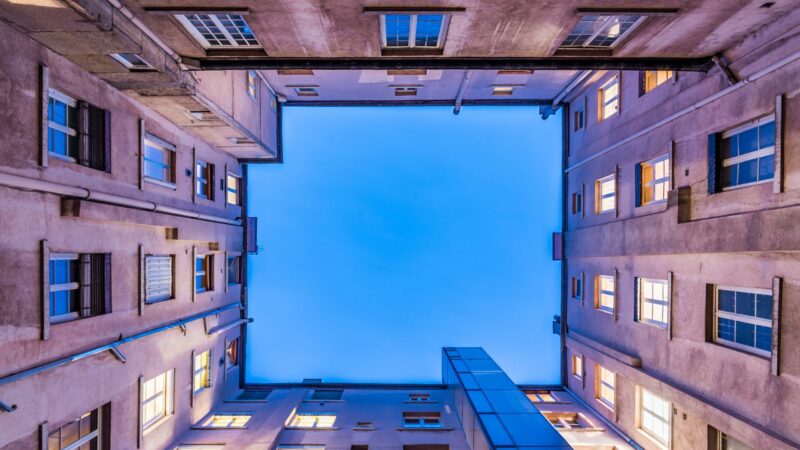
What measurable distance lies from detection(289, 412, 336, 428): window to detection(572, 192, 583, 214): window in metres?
18.1

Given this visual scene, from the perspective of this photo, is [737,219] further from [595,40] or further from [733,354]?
[595,40]

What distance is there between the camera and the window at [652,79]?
15.7m

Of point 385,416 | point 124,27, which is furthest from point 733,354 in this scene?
point 124,27

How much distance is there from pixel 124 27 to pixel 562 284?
24377mm

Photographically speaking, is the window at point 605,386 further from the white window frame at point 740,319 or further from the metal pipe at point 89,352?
the metal pipe at point 89,352

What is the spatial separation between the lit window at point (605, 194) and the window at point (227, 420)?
2122cm

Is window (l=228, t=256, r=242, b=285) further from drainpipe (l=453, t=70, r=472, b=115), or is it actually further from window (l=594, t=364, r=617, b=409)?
window (l=594, t=364, r=617, b=409)

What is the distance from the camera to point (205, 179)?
2067cm

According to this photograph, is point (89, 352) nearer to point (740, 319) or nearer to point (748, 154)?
point (740, 319)

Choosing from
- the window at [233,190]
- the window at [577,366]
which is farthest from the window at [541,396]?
the window at [233,190]

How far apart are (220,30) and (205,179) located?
10.8m

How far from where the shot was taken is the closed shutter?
15172mm

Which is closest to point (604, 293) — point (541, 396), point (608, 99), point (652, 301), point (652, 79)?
point (652, 301)

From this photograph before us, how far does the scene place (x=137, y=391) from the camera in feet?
45.9
